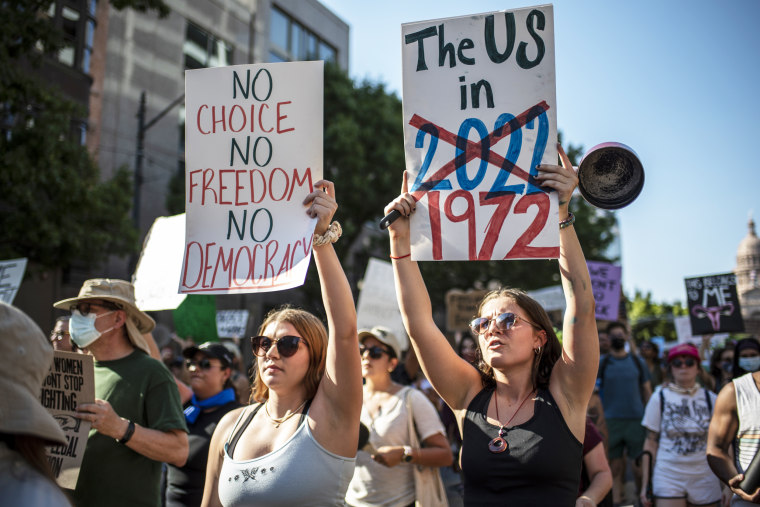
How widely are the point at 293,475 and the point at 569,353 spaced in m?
1.13

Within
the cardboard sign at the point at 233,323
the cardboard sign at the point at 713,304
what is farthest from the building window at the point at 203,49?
the cardboard sign at the point at 713,304

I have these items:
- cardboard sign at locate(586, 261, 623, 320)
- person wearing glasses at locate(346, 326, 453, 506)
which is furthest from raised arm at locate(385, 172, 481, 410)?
cardboard sign at locate(586, 261, 623, 320)

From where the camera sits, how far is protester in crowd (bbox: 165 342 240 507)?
14.5 feet

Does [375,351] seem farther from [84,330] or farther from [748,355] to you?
[748,355]

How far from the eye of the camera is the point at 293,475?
2725 millimetres

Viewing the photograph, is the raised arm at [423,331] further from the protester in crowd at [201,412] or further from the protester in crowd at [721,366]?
the protester in crowd at [721,366]

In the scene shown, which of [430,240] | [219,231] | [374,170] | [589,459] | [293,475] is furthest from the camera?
[374,170]

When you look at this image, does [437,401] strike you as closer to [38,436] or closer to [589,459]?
[589,459]

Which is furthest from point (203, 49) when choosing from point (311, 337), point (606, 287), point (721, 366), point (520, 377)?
point (520, 377)

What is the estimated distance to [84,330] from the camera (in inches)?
151

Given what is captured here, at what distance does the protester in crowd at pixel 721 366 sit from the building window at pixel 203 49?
18.1 meters

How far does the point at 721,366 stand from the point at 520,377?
6778mm

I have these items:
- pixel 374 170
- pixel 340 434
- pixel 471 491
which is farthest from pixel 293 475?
pixel 374 170

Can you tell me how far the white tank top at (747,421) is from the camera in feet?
13.8
